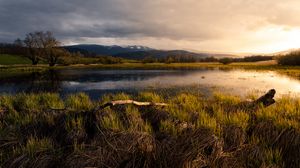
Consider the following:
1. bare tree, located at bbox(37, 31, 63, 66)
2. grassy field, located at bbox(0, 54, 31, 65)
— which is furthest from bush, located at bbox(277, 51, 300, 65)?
grassy field, located at bbox(0, 54, 31, 65)

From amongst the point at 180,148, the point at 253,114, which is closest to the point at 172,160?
the point at 180,148

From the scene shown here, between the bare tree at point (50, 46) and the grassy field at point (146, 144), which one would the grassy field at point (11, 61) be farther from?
the grassy field at point (146, 144)

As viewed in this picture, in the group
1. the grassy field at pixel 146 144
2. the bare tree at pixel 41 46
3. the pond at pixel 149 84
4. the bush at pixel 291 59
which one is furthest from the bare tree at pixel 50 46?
the grassy field at pixel 146 144

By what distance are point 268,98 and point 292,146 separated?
6714 mm

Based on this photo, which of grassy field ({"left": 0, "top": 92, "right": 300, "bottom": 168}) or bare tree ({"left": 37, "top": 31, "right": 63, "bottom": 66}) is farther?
bare tree ({"left": 37, "top": 31, "right": 63, "bottom": 66})

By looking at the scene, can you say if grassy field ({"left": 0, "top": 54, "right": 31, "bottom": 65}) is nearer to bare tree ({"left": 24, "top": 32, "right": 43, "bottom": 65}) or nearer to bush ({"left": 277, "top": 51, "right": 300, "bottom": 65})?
bare tree ({"left": 24, "top": 32, "right": 43, "bottom": 65})

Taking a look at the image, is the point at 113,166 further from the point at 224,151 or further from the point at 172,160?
the point at 224,151

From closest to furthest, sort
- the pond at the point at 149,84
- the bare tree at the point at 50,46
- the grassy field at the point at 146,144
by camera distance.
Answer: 1. the grassy field at the point at 146,144
2. the pond at the point at 149,84
3. the bare tree at the point at 50,46

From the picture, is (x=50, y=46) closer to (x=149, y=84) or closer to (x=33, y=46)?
(x=33, y=46)

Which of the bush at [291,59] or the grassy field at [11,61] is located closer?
the bush at [291,59]

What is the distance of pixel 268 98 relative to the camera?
13266mm

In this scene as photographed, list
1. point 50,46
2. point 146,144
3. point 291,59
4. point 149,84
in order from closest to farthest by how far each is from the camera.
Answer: point 146,144 → point 149,84 → point 291,59 → point 50,46

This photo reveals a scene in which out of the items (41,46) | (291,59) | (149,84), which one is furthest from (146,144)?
(41,46)

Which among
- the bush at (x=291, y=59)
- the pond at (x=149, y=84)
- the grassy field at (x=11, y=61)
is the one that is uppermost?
the bush at (x=291, y=59)
